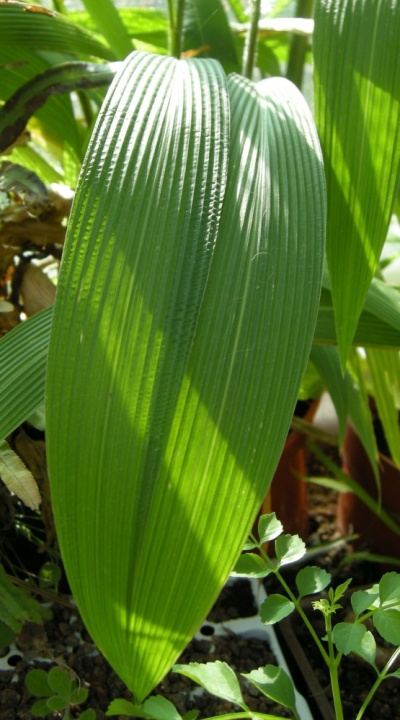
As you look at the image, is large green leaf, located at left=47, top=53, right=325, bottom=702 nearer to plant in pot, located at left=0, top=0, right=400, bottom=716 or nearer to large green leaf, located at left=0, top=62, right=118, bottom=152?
plant in pot, located at left=0, top=0, right=400, bottom=716

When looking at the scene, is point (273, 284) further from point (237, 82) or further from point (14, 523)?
point (14, 523)

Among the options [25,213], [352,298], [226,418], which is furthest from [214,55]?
[226,418]

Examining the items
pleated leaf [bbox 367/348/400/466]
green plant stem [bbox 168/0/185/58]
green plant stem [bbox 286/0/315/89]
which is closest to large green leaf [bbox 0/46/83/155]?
green plant stem [bbox 168/0/185/58]

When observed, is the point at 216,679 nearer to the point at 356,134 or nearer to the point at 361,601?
the point at 361,601

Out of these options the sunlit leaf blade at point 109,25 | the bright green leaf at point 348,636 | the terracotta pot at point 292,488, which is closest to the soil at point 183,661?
the terracotta pot at point 292,488

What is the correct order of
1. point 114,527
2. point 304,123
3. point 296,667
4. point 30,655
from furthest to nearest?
point 296,667 → point 30,655 → point 304,123 → point 114,527

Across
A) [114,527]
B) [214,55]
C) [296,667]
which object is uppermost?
[214,55]
